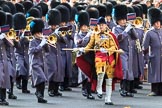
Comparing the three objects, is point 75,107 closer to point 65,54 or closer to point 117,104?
point 117,104

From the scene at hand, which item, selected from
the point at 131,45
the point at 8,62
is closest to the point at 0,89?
the point at 8,62

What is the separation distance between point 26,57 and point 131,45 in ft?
7.50

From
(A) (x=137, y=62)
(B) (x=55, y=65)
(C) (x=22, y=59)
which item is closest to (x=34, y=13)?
(C) (x=22, y=59)

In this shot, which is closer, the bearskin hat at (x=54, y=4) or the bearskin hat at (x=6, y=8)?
the bearskin hat at (x=6, y=8)

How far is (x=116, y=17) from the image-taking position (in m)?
17.5

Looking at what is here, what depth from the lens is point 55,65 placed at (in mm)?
17359

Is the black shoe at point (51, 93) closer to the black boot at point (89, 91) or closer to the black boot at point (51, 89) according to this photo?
the black boot at point (51, 89)

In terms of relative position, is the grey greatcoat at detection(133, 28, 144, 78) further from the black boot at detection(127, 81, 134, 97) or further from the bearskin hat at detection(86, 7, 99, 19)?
the bearskin hat at detection(86, 7, 99, 19)

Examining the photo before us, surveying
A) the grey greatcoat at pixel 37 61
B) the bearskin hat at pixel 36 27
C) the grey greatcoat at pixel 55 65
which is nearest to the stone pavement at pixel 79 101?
the grey greatcoat at pixel 55 65

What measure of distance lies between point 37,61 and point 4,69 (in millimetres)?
683

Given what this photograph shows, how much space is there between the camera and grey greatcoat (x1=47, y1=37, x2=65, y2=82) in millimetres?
17219

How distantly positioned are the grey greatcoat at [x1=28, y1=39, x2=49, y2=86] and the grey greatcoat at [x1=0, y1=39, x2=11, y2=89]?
521 mm

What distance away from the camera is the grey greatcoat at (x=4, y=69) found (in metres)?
15.5

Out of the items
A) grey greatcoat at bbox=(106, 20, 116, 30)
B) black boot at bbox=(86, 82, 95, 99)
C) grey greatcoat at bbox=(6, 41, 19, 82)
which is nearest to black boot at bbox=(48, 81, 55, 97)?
black boot at bbox=(86, 82, 95, 99)
